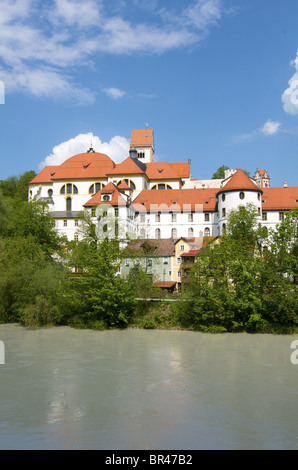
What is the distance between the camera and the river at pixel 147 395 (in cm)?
1119

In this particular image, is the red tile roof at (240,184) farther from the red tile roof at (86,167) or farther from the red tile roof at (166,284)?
the red tile roof at (86,167)

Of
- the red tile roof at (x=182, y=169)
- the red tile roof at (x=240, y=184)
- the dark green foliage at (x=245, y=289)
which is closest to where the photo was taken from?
the dark green foliage at (x=245, y=289)

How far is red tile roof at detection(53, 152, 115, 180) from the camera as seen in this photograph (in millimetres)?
59119

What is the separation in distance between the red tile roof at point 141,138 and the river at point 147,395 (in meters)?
58.8

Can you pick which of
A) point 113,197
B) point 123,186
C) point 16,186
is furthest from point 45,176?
point 113,197

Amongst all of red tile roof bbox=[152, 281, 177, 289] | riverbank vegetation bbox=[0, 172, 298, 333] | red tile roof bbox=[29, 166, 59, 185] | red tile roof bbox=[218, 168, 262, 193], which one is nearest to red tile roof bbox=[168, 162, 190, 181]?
red tile roof bbox=[29, 166, 59, 185]

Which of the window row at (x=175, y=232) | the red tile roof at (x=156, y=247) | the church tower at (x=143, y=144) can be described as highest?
the church tower at (x=143, y=144)

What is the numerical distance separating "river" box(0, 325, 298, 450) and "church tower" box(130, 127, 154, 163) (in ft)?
189

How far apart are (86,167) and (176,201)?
1545 centimetres

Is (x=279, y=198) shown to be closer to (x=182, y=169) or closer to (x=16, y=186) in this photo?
(x=182, y=169)

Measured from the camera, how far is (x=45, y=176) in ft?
209

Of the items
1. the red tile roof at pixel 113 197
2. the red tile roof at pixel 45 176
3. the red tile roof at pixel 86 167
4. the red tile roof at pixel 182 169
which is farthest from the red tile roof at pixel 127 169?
the red tile roof at pixel 182 169

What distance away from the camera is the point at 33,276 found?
30.5 metres
